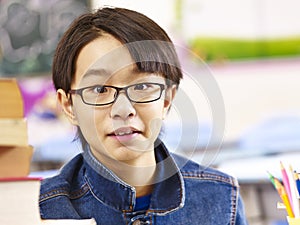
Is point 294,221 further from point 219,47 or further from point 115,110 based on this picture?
point 219,47

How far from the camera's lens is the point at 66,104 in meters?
0.70

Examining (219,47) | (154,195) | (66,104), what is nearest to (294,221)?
(154,195)

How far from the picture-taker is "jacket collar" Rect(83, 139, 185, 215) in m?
0.70

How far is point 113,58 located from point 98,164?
129mm

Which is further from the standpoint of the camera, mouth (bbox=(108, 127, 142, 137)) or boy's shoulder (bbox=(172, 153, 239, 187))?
boy's shoulder (bbox=(172, 153, 239, 187))

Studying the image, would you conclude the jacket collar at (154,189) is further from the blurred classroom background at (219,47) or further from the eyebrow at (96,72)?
the blurred classroom background at (219,47)

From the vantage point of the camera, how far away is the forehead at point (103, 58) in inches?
25.9

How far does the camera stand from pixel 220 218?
2.50 feet

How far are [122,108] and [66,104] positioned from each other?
87 mm

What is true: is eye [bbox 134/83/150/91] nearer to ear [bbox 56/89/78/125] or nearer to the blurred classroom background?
ear [bbox 56/89/78/125]

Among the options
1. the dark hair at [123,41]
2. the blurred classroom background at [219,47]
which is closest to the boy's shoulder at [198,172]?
the dark hair at [123,41]

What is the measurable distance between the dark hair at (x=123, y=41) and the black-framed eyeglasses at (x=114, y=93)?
2 centimetres

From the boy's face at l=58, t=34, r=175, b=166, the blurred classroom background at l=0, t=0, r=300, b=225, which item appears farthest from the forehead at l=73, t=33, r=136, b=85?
the blurred classroom background at l=0, t=0, r=300, b=225

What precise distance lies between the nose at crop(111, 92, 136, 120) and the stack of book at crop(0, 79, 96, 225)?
9cm
